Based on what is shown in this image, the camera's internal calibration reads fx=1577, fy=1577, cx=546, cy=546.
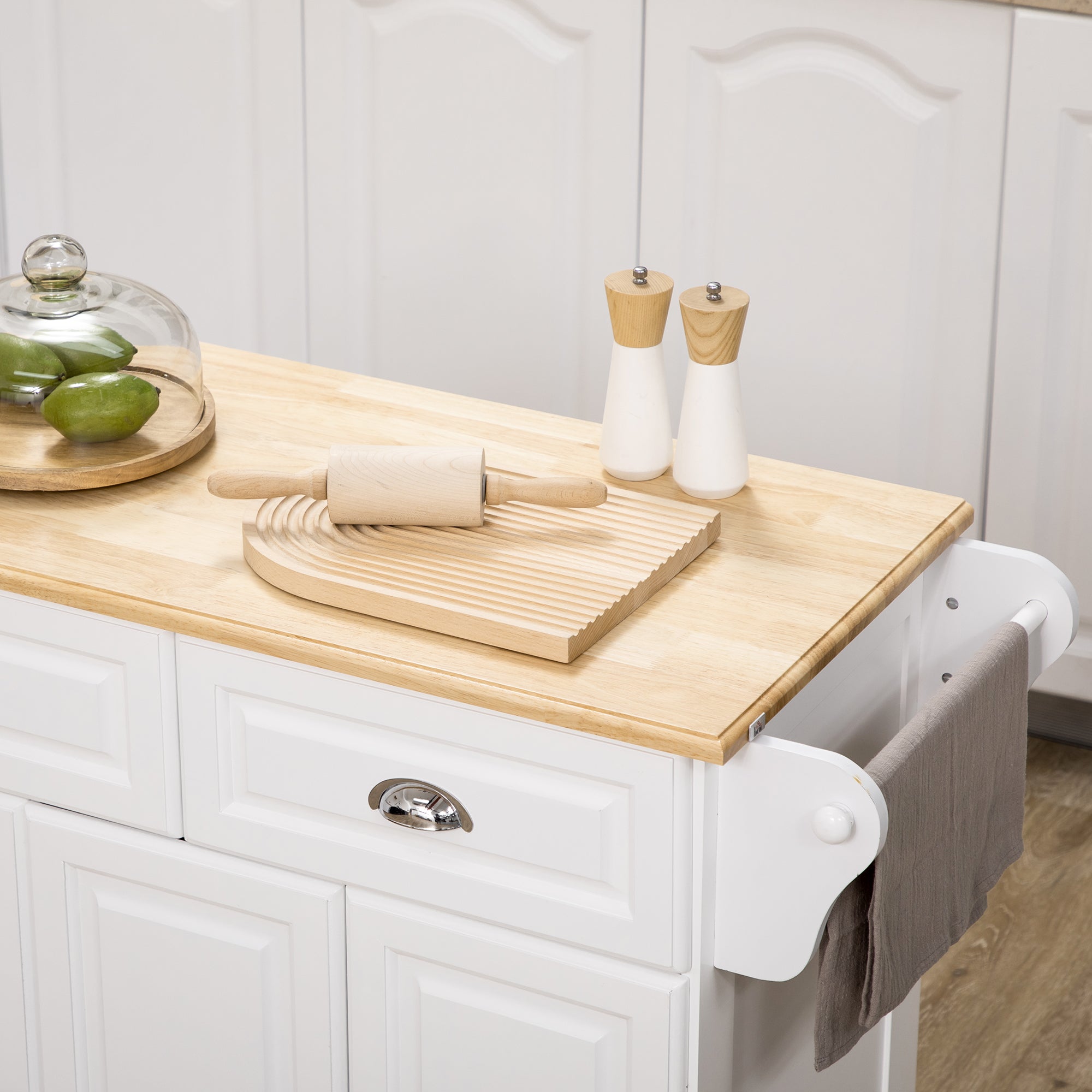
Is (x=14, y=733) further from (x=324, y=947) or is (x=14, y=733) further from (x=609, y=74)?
(x=609, y=74)

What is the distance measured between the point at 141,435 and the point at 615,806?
61 centimetres

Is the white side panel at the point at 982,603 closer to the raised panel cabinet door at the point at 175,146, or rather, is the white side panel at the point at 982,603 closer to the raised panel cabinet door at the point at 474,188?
the raised panel cabinet door at the point at 474,188

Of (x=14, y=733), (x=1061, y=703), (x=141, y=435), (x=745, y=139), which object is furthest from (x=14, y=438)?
(x=1061, y=703)

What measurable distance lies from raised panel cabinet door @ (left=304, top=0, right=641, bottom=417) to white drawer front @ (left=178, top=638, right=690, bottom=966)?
54.5 inches

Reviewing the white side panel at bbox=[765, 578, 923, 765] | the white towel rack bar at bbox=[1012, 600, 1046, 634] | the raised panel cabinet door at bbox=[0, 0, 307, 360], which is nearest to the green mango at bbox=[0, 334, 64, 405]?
the white side panel at bbox=[765, 578, 923, 765]

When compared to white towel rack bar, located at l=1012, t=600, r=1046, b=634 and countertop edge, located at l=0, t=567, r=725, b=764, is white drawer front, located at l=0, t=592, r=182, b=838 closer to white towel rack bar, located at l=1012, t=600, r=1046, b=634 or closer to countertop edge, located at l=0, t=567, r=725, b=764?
countertop edge, located at l=0, t=567, r=725, b=764

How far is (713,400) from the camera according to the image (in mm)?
1363

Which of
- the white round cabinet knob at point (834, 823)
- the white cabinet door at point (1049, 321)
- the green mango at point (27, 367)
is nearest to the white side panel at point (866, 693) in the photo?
the white round cabinet knob at point (834, 823)

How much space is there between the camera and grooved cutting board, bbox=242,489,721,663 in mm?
1192

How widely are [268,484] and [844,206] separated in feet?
4.15

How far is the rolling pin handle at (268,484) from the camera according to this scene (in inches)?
50.9

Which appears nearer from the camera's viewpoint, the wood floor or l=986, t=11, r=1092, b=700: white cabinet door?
the wood floor

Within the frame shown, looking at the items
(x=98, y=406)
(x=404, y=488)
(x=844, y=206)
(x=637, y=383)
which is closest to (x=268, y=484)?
(x=404, y=488)

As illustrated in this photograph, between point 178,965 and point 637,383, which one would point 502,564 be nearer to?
point 637,383
